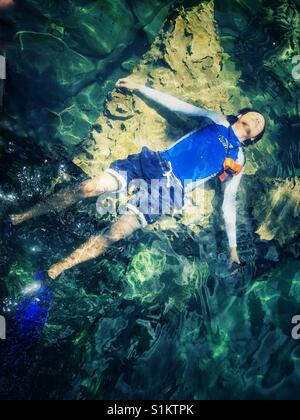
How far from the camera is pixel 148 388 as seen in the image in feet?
15.2

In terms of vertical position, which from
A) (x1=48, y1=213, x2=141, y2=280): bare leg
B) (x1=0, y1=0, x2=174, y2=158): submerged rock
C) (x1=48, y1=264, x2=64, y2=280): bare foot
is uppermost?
(x1=0, y1=0, x2=174, y2=158): submerged rock

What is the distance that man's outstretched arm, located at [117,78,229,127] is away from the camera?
4.57 metres

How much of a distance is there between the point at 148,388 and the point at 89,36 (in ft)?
17.0

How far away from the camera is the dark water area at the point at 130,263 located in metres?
4.46

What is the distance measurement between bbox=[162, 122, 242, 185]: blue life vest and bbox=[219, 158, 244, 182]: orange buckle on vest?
0.07 meters

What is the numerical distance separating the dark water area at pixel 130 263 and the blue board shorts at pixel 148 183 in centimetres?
69

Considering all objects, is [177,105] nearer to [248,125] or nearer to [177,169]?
[177,169]

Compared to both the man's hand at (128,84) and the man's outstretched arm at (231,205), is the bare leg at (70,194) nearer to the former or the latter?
the man's hand at (128,84)

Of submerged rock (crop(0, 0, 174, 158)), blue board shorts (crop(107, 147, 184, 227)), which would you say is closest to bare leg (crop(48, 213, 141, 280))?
blue board shorts (crop(107, 147, 184, 227))

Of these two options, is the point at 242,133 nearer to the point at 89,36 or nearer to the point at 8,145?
the point at 89,36

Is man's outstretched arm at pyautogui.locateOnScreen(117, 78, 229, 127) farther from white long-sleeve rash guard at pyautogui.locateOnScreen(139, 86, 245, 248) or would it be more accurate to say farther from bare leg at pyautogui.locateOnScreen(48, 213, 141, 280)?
bare leg at pyautogui.locateOnScreen(48, 213, 141, 280)

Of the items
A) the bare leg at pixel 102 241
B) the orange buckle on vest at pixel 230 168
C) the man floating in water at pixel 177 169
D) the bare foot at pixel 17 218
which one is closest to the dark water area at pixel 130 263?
the bare foot at pixel 17 218

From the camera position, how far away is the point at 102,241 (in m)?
4.45

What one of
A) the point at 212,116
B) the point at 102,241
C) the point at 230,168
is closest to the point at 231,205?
the point at 230,168
